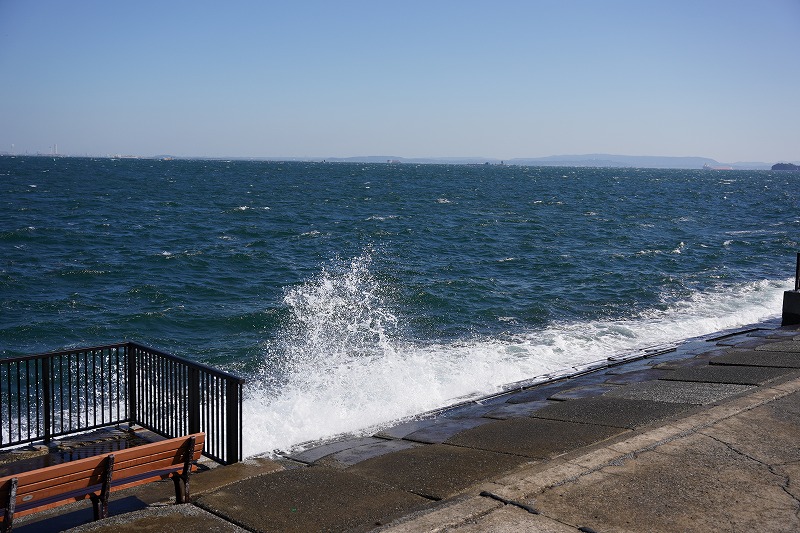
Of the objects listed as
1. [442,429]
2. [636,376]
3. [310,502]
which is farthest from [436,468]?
[636,376]

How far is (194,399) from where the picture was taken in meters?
8.09

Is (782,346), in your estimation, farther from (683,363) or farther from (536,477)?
(536,477)

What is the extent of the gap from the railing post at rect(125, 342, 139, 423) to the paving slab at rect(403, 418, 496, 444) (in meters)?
3.30

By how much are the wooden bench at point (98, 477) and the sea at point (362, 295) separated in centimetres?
346

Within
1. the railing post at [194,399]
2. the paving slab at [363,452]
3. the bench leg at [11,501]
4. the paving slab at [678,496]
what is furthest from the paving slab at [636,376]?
the bench leg at [11,501]

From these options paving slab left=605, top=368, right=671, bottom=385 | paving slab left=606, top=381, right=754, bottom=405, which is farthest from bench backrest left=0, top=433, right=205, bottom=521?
paving slab left=605, top=368, right=671, bottom=385

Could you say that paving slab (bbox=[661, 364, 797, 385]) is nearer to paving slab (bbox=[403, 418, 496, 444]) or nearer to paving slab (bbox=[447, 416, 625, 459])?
paving slab (bbox=[447, 416, 625, 459])

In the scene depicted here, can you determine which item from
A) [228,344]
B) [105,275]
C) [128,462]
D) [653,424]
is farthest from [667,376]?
[105,275]

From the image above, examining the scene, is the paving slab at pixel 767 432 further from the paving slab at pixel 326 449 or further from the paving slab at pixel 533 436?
the paving slab at pixel 326 449

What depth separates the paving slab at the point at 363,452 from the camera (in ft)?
27.4

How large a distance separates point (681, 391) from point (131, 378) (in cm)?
730

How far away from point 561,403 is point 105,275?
Answer: 19.7 metres

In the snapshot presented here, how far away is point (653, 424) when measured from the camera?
8.71 meters

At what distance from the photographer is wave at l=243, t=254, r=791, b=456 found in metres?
12.0
